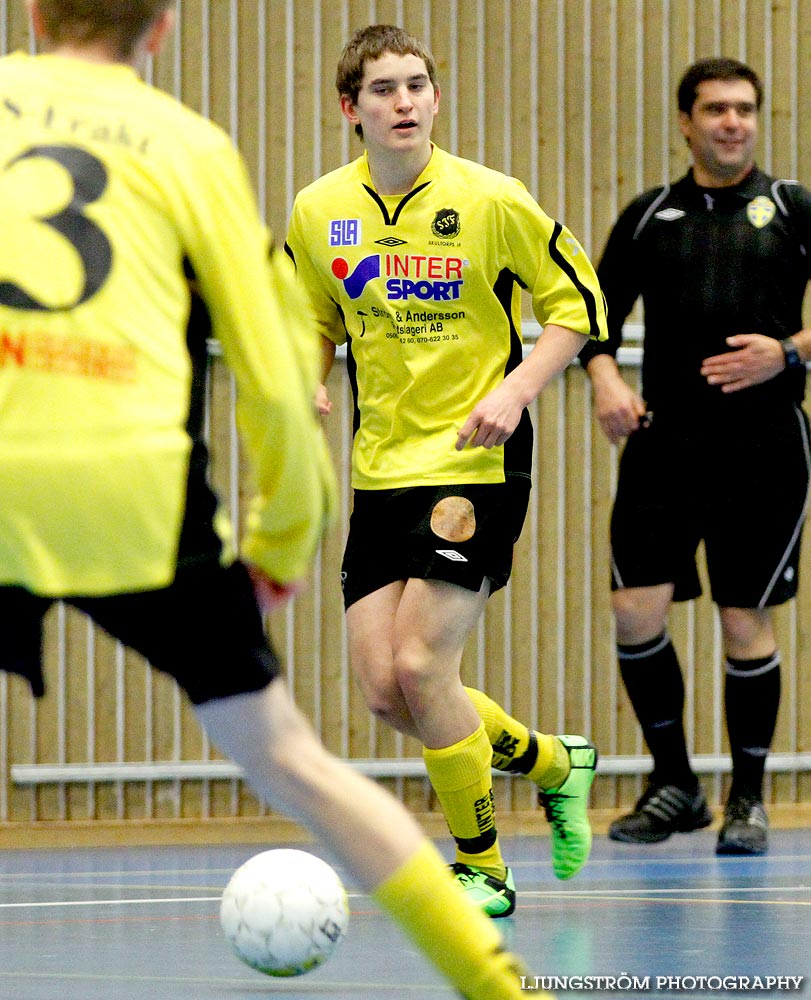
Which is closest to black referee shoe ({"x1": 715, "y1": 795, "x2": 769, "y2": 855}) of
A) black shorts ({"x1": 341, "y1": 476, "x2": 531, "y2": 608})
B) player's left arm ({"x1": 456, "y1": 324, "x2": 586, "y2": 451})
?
black shorts ({"x1": 341, "y1": 476, "x2": 531, "y2": 608})

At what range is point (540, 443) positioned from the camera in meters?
6.98

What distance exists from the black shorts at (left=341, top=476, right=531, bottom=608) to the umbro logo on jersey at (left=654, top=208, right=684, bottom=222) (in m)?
1.72

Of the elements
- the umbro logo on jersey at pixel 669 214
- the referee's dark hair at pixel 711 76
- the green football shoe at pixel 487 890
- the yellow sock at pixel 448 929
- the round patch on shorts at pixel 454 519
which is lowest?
the green football shoe at pixel 487 890

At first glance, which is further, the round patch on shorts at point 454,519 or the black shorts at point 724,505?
the black shorts at point 724,505

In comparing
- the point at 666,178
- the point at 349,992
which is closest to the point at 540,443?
the point at 666,178

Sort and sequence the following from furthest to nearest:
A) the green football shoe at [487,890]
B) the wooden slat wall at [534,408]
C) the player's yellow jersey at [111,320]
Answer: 1. the wooden slat wall at [534,408]
2. the green football shoe at [487,890]
3. the player's yellow jersey at [111,320]

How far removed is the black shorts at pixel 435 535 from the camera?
162 inches

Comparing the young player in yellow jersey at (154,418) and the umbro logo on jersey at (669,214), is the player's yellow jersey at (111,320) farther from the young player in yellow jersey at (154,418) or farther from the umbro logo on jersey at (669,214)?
the umbro logo on jersey at (669,214)

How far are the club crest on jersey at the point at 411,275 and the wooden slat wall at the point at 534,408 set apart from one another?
2408 mm

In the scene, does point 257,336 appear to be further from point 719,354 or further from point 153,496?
point 719,354

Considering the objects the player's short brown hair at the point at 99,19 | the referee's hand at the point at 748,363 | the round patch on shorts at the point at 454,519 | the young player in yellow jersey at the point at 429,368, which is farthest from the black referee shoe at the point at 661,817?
the player's short brown hair at the point at 99,19

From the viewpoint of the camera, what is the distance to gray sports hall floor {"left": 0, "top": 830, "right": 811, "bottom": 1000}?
3.24 meters

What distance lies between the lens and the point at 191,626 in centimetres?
224

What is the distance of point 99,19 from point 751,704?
4.01 metres
